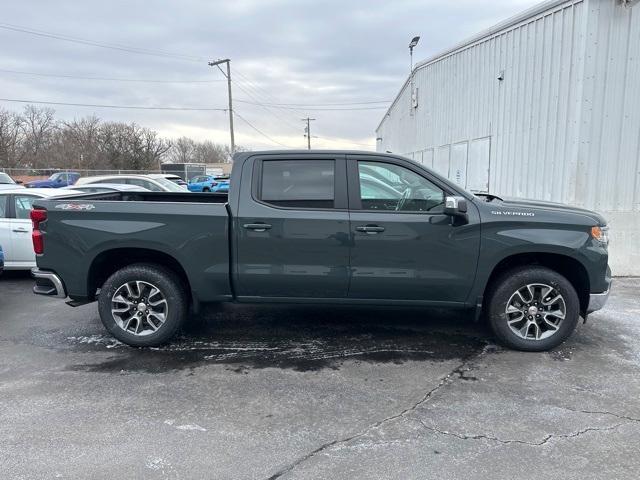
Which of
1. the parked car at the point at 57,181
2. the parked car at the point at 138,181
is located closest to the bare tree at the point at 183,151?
the parked car at the point at 57,181

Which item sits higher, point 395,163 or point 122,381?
point 395,163

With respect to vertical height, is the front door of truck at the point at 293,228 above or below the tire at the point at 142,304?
above

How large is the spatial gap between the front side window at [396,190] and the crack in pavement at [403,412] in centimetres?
145

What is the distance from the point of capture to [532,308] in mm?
4793

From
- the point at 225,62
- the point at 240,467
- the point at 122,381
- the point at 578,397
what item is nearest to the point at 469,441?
the point at 578,397

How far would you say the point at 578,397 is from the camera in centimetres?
396

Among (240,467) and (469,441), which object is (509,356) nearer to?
(469,441)

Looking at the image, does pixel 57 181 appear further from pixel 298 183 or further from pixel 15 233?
pixel 298 183

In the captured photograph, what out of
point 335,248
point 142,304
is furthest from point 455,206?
point 142,304

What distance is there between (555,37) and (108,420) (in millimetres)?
9095

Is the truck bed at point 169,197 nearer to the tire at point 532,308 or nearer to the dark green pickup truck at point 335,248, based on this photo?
the dark green pickup truck at point 335,248

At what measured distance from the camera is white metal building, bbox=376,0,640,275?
26.6 ft

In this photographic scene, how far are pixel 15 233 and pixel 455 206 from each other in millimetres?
6861

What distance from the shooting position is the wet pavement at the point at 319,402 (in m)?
3.08
